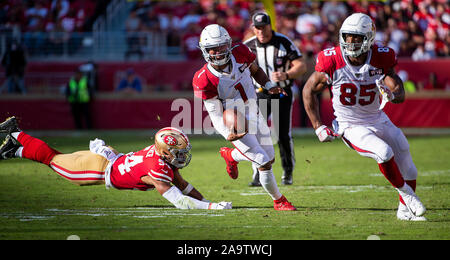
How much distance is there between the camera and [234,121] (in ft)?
20.3

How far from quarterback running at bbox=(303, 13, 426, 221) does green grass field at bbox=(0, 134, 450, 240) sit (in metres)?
0.42

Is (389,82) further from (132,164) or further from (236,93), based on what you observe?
(132,164)

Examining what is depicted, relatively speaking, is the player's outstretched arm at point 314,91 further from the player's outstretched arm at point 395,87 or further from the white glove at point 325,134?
the player's outstretched arm at point 395,87

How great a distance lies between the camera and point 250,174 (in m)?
9.26

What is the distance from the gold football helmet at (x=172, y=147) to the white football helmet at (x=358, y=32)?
5.36 feet


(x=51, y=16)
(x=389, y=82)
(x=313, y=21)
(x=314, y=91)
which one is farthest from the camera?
(x=51, y=16)

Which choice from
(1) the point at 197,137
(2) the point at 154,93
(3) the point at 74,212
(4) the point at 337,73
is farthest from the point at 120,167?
(2) the point at 154,93

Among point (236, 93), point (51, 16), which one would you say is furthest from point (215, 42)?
point (51, 16)

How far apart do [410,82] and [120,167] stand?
11827 mm

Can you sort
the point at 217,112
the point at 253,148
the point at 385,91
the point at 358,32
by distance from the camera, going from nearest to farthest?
1. the point at 385,91
2. the point at 358,32
3. the point at 253,148
4. the point at 217,112

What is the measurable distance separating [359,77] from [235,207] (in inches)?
65.6

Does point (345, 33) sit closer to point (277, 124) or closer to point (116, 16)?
point (277, 124)

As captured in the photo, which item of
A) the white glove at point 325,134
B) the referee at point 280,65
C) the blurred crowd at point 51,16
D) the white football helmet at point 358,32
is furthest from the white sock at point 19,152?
the blurred crowd at point 51,16

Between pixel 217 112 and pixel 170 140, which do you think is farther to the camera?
pixel 217 112
